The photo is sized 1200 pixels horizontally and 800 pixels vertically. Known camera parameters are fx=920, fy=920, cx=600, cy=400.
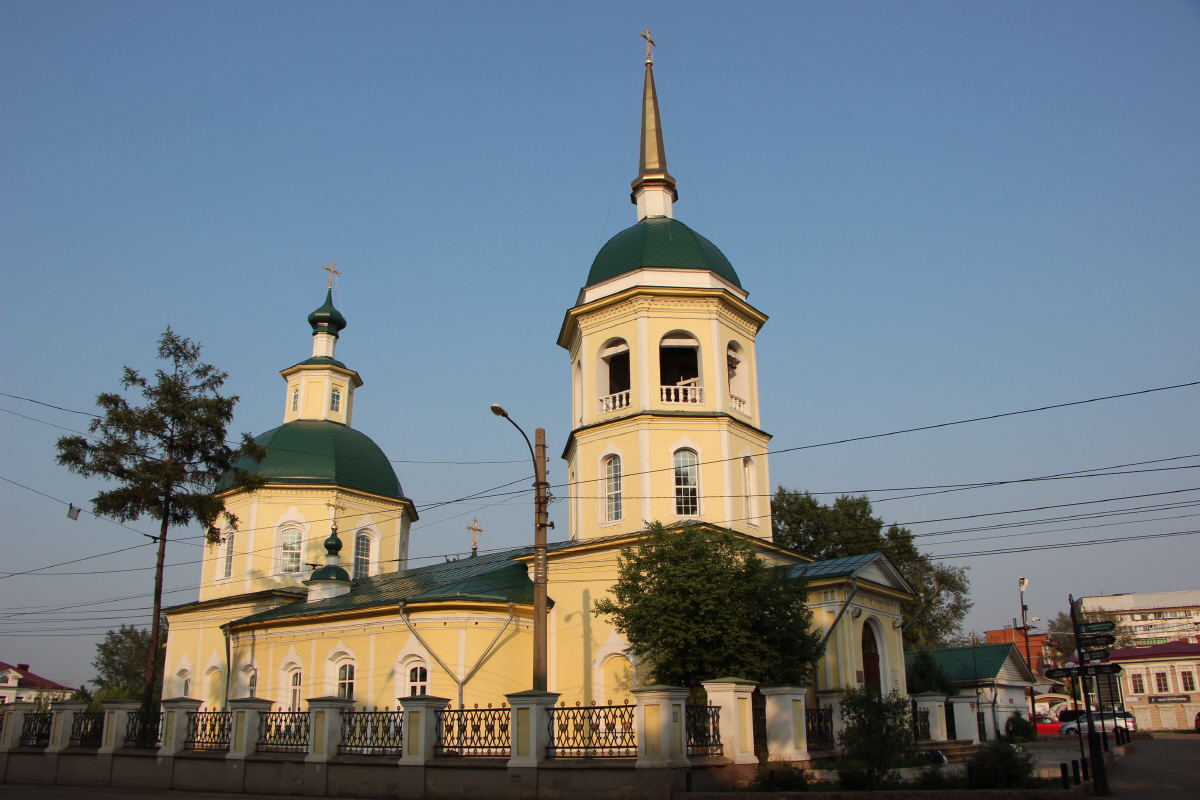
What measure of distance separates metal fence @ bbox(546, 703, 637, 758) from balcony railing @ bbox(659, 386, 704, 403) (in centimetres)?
921

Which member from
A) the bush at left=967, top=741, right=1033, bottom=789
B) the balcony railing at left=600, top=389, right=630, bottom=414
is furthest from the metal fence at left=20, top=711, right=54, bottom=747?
the bush at left=967, top=741, right=1033, bottom=789

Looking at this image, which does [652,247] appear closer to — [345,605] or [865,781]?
[345,605]

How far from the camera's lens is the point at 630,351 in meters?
22.4

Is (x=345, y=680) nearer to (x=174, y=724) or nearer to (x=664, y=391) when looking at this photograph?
(x=174, y=724)

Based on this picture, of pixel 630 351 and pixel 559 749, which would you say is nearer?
pixel 559 749

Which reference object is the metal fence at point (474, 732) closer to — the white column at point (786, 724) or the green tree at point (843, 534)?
the white column at point (786, 724)

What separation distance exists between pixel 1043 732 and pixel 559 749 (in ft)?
136

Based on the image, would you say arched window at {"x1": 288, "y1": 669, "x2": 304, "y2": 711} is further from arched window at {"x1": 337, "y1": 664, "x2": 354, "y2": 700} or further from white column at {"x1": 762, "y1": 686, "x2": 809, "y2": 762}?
white column at {"x1": 762, "y1": 686, "x2": 809, "y2": 762}

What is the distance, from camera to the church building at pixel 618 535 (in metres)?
21.0

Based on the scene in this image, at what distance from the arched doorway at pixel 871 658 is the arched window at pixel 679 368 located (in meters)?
6.79

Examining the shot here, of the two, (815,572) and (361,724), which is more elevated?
(815,572)

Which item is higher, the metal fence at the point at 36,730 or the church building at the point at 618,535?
the church building at the point at 618,535

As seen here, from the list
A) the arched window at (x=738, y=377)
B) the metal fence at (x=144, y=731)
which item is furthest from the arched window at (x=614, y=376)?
the metal fence at (x=144, y=731)

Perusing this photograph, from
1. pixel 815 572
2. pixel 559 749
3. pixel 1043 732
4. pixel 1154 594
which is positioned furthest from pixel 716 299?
pixel 1154 594
